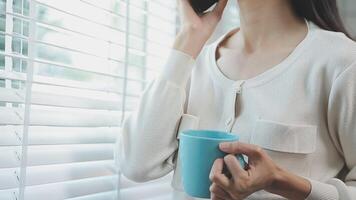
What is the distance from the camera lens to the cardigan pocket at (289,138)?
2.08 ft

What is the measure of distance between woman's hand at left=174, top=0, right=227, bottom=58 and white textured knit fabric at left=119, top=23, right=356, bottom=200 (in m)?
0.03

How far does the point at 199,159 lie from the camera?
512 millimetres

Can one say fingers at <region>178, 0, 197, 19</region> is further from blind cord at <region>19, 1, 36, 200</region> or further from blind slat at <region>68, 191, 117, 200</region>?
blind slat at <region>68, 191, 117, 200</region>

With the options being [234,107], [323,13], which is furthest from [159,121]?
[323,13]

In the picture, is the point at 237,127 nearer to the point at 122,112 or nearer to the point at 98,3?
the point at 122,112

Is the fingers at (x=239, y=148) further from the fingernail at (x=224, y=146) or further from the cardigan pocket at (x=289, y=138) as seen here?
the cardigan pocket at (x=289, y=138)

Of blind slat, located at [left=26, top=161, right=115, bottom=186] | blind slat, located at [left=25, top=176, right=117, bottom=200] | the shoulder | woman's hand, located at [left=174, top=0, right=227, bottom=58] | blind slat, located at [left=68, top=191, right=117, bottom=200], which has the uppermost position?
woman's hand, located at [left=174, top=0, right=227, bottom=58]

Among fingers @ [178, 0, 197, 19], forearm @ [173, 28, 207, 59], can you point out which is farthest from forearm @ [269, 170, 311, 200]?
fingers @ [178, 0, 197, 19]

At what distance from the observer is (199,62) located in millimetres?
833

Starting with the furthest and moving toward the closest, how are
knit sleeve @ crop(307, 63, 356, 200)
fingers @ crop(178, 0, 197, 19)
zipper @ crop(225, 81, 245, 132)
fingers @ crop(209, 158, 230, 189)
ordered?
fingers @ crop(178, 0, 197, 19) → zipper @ crop(225, 81, 245, 132) → knit sleeve @ crop(307, 63, 356, 200) → fingers @ crop(209, 158, 230, 189)

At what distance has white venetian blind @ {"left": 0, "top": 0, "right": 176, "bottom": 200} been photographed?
0.61m

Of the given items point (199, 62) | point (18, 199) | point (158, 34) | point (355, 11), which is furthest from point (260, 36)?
point (355, 11)

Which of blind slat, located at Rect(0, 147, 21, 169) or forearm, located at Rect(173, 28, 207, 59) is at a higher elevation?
forearm, located at Rect(173, 28, 207, 59)

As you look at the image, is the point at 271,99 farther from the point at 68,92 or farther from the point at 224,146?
the point at 68,92
